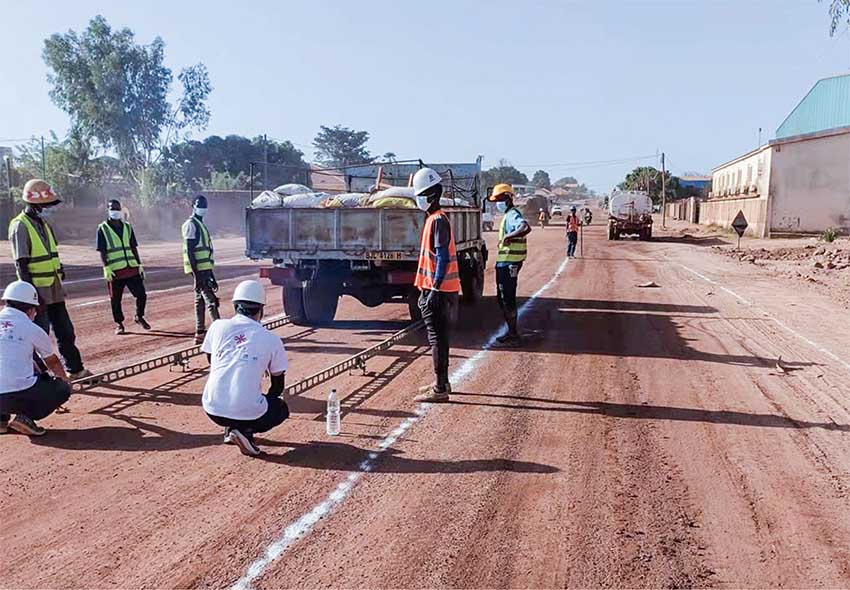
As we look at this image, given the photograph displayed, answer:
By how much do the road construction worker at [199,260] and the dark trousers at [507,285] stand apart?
364 centimetres

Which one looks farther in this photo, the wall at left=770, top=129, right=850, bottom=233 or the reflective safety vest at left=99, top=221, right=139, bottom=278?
the wall at left=770, top=129, right=850, bottom=233

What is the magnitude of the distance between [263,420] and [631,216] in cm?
3473

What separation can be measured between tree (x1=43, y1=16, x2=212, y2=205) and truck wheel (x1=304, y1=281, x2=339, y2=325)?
3763cm

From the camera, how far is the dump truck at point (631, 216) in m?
37.4

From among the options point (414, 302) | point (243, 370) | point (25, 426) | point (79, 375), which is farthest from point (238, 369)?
point (414, 302)

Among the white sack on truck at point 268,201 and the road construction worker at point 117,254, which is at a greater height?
the white sack on truck at point 268,201

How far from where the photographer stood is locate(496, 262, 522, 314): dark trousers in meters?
9.18

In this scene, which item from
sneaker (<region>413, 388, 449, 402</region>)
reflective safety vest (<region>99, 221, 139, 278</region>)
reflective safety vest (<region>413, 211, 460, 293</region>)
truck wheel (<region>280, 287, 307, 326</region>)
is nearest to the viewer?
sneaker (<region>413, 388, 449, 402</region>)

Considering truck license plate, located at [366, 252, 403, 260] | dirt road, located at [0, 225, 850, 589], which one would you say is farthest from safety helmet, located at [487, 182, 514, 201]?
dirt road, located at [0, 225, 850, 589]

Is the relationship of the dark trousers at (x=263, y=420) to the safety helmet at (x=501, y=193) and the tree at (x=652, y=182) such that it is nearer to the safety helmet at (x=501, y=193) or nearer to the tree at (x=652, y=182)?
the safety helmet at (x=501, y=193)

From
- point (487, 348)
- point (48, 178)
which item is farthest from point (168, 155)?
point (487, 348)

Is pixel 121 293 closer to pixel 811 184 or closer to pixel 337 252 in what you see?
pixel 337 252

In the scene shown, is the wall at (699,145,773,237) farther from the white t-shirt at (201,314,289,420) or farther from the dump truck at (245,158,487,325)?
the white t-shirt at (201,314,289,420)

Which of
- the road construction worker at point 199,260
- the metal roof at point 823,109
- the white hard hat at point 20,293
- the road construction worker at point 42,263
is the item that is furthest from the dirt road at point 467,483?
the metal roof at point 823,109
